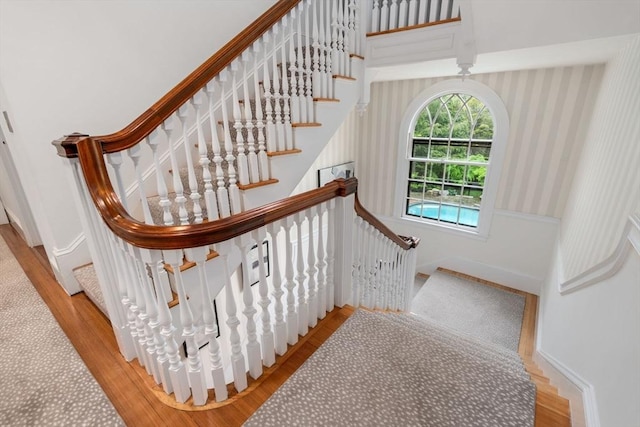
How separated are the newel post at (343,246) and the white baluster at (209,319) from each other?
0.75 m

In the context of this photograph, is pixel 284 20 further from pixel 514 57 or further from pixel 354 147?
pixel 354 147

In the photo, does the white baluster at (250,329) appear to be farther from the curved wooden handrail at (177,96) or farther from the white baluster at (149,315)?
the curved wooden handrail at (177,96)

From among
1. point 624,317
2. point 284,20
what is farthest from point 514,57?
point 624,317

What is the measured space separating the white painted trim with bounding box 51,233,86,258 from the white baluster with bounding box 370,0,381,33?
314 centimetres

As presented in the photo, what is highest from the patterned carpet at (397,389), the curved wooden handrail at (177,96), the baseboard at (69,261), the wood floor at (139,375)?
the curved wooden handrail at (177,96)

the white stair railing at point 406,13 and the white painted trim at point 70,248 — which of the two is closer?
the white painted trim at point 70,248

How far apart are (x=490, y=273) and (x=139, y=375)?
178 inches

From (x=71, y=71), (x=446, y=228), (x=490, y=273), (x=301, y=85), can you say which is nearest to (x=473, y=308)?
(x=490, y=273)

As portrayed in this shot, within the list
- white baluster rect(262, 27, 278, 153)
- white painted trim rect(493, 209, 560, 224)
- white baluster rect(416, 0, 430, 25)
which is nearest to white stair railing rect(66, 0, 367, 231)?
white baluster rect(262, 27, 278, 153)

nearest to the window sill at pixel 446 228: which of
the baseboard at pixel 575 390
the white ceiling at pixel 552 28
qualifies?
the baseboard at pixel 575 390

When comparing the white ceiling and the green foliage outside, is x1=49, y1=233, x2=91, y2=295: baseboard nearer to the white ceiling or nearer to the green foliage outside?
the white ceiling

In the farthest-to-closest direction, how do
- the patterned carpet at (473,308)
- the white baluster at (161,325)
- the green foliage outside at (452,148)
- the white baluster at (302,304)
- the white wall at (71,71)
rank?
the green foliage outside at (452,148), the patterned carpet at (473,308), the white wall at (71,71), the white baluster at (302,304), the white baluster at (161,325)

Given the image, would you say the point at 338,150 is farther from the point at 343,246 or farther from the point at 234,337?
the point at 234,337

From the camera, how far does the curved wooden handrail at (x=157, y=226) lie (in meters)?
0.86
